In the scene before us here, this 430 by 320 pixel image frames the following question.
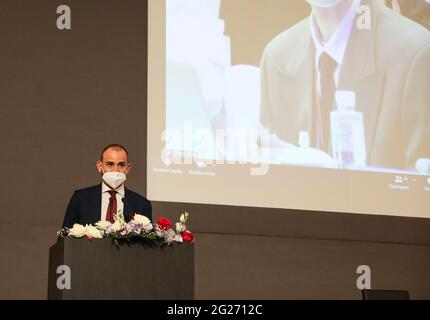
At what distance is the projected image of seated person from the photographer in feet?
17.7

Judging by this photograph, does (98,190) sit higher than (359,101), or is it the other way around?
(359,101)

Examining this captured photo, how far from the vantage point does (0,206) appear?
4.75 meters

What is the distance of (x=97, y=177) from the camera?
502cm

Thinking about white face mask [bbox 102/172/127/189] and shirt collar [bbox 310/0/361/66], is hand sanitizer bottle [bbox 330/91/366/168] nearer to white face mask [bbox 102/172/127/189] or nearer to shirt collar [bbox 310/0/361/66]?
shirt collar [bbox 310/0/361/66]

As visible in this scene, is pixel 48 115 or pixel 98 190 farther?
pixel 48 115

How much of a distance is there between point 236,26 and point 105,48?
2.95 feet

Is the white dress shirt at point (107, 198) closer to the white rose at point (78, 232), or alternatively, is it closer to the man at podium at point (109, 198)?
the man at podium at point (109, 198)

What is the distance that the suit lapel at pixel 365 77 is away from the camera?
557cm

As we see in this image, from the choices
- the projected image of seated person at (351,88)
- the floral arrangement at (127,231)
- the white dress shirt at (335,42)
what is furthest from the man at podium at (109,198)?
the white dress shirt at (335,42)

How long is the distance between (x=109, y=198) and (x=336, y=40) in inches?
101

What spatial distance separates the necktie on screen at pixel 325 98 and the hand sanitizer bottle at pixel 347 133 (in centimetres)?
4
